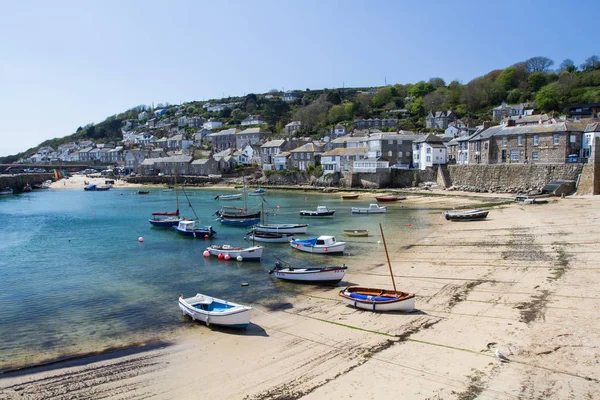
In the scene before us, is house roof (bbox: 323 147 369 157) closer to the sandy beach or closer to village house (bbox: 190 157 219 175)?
village house (bbox: 190 157 219 175)

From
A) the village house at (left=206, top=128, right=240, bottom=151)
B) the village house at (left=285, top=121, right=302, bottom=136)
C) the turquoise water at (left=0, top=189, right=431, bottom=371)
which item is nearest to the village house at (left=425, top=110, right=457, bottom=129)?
the village house at (left=285, top=121, right=302, bottom=136)

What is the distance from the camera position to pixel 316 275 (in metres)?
22.5

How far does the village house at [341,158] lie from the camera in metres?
77.8

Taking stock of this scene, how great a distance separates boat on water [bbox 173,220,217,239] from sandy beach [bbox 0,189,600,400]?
18.2 metres

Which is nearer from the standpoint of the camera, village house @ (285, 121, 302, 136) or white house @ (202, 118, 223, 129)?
village house @ (285, 121, 302, 136)

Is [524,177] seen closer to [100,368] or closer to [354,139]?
[354,139]

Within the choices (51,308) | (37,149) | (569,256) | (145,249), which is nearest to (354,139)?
(145,249)

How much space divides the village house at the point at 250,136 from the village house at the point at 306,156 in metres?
29.1

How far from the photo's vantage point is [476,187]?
60.5m

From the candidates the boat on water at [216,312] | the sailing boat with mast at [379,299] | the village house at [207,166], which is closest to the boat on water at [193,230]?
the boat on water at [216,312]

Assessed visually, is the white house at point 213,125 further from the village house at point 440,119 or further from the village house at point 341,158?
the village house at point 341,158

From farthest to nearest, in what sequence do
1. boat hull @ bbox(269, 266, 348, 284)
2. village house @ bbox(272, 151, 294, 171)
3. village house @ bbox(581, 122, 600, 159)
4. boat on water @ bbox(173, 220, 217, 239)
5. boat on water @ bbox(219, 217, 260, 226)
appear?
village house @ bbox(272, 151, 294, 171), village house @ bbox(581, 122, 600, 159), boat on water @ bbox(219, 217, 260, 226), boat on water @ bbox(173, 220, 217, 239), boat hull @ bbox(269, 266, 348, 284)

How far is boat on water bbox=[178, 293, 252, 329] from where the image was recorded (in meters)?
16.5

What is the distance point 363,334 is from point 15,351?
1217 centimetres
